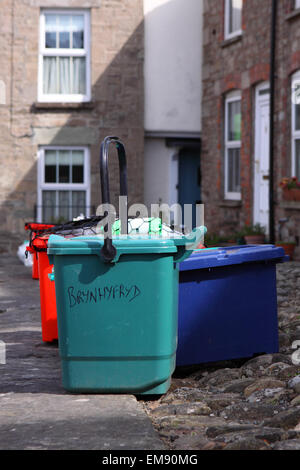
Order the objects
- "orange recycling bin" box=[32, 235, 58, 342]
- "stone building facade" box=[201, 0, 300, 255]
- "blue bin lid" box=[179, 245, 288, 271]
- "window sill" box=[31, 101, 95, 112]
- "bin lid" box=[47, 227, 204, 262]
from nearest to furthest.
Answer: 1. "bin lid" box=[47, 227, 204, 262]
2. "blue bin lid" box=[179, 245, 288, 271]
3. "orange recycling bin" box=[32, 235, 58, 342]
4. "stone building facade" box=[201, 0, 300, 255]
5. "window sill" box=[31, 101, 95, 112]

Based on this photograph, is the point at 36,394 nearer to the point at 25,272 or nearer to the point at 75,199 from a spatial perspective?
the point at 25,272

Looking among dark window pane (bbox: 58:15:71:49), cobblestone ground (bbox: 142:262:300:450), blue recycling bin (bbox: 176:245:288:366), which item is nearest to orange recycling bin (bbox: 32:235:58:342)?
cobblestone ground (bbox: 142:262:300:450)

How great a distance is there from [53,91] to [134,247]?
1368cm

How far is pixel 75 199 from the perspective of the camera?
18.2 m

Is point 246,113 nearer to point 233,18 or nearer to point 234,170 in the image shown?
point 234,170

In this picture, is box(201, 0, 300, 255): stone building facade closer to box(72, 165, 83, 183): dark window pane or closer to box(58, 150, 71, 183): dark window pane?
box(72, 165, 83, 183): dark window pane

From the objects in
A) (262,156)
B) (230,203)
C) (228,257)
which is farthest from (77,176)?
(228,257)

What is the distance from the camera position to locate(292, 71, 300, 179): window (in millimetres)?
13719

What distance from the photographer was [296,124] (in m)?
13.9

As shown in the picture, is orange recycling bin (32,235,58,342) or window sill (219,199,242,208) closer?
orange recycling bin (32,235,58,342)

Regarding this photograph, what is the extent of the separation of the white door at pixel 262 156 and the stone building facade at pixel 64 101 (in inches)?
138

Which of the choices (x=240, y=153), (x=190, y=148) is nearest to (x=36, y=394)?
(x=240, y=153)

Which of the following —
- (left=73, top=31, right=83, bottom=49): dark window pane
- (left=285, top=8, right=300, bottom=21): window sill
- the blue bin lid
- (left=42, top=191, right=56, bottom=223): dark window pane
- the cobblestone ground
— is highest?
(left=73, top=31, right=83, bottom=49): dark window pane

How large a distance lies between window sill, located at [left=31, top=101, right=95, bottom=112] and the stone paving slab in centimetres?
1146
